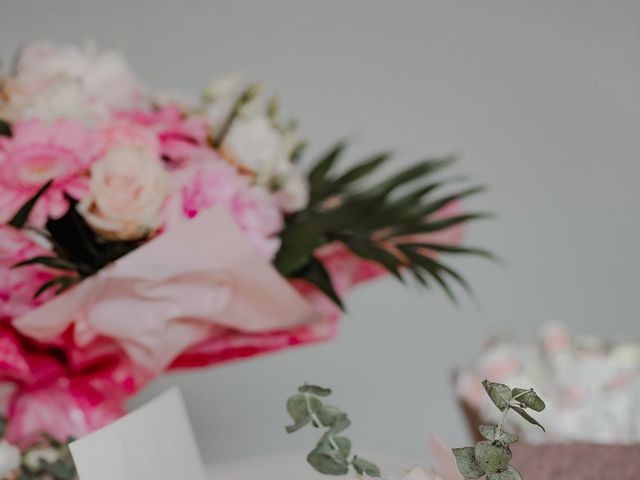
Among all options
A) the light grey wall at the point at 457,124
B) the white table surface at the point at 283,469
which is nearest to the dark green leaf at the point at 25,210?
the white table surface at the point at 283,469

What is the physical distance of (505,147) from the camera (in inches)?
77.2

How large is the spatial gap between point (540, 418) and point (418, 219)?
0.60 meters

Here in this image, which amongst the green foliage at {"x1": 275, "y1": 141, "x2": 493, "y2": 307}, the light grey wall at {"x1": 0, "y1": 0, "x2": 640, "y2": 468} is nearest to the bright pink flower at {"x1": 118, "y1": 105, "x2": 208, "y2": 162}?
the green foliage at {"x1": 275, "y1": 141, "x2": 493, "y2": 307}

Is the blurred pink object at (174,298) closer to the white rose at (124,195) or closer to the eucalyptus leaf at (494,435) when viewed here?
the white rose at (124,195)

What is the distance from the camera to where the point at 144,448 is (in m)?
0.38

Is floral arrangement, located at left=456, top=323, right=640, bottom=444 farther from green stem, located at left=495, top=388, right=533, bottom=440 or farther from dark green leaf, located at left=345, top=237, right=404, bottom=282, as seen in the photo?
green stem, located at left=495, top=388, right=533, bottom=440

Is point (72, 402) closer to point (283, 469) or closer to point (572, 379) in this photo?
point (283, 469)

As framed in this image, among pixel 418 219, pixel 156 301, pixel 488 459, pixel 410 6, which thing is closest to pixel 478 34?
pixel 410 6

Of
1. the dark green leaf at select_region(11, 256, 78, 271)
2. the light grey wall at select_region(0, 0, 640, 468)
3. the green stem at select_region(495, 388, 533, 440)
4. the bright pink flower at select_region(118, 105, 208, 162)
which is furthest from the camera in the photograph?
the light grey wall at select_region(0, 0, 640, 468)

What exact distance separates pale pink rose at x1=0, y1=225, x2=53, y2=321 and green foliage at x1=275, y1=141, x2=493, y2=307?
0.19 meters

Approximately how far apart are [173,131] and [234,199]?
0.08 meters

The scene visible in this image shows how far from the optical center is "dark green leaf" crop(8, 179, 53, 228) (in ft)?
2.04

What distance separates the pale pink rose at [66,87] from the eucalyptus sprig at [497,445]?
50 cm

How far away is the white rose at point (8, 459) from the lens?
505mm
